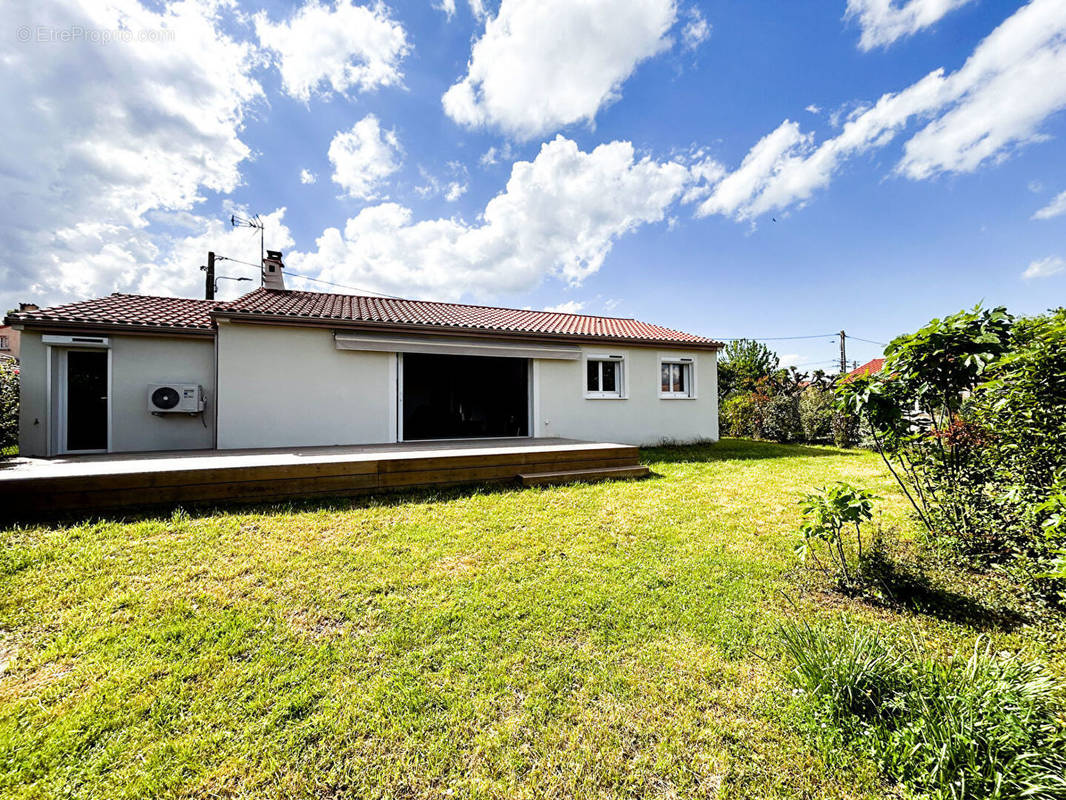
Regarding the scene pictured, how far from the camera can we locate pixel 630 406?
1236cm

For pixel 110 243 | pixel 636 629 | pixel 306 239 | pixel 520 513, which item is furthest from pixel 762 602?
pixel 110 243

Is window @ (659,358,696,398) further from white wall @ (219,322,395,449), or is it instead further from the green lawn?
white wall @ (219,322,395,449)

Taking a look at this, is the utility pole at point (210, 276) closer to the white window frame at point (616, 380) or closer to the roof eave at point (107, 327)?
the roof eave at point (107, 327)

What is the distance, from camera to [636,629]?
303 centimetres

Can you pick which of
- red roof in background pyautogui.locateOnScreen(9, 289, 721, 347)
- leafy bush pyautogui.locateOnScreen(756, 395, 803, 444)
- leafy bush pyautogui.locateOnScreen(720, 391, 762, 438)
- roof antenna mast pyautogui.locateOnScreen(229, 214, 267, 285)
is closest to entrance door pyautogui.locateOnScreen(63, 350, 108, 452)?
red roof in background pyautogui.locateOnScreen(9, 289, 721, 347)

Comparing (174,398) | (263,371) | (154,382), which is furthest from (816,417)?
(154,382)

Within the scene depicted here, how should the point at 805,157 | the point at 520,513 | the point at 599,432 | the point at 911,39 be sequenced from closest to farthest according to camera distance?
the point at 520,513
the point at 911,39
the point at 805,157
the point at 599,432

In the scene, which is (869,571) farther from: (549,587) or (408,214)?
(408,214)

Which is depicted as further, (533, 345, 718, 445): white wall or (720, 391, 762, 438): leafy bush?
(720, 391, 762, 438): leafy bush

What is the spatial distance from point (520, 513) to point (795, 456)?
9.66 meters

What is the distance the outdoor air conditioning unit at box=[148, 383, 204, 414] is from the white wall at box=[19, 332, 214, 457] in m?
0.31

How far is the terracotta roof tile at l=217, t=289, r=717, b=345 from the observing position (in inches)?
376

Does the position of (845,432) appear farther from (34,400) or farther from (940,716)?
(34,400)

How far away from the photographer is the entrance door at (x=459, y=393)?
14727 mm
